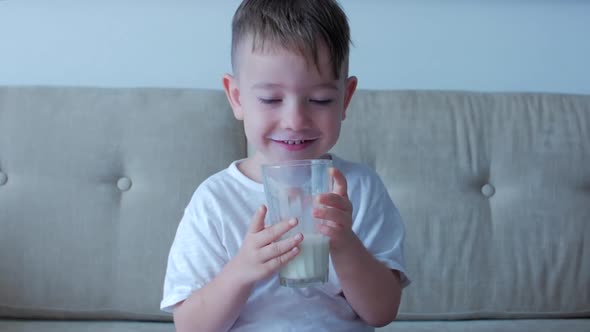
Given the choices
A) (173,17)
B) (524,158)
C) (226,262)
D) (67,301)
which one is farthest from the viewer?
(173,17)

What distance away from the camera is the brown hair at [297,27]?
108 centimetres

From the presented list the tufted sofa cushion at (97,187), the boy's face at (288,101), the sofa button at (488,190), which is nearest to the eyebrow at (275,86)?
the boy's face at (288,101)

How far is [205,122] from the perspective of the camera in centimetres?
188

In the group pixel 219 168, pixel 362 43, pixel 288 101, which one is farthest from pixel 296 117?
pixel 362 43

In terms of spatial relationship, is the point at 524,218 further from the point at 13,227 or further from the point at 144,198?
the point at 13,227

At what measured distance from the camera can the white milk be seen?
95cm

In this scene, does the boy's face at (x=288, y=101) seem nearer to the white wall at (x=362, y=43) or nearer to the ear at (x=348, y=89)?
the ear at (x=348, y=89)

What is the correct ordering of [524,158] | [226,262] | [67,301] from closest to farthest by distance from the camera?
1. [226,262]
2. [67,301]
3. [524,158]

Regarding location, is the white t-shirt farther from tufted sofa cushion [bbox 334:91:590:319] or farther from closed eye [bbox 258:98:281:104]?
tufted sofa cushion [bbox 334:91:590:319]

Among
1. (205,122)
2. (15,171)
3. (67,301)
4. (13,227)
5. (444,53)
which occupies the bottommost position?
(67,301)

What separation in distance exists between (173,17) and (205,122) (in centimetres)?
46

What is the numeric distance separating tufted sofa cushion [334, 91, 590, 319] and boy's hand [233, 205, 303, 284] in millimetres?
900

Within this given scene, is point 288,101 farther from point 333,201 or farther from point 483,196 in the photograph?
point 483,196

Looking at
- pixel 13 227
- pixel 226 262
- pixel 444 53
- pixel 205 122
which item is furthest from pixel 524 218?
pixel 13 227
